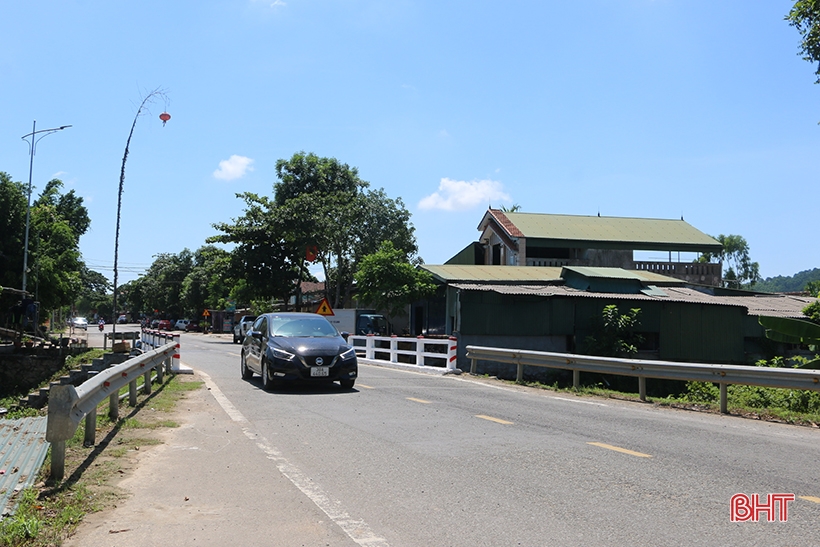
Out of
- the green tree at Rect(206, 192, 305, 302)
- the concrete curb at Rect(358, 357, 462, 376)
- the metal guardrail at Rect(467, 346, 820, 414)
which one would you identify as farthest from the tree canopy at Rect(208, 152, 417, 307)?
the metal guardrail at Rect(467, 346, 820, 414)

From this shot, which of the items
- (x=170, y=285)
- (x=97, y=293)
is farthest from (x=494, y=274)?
(x=97, y=293)

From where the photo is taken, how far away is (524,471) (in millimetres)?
7156

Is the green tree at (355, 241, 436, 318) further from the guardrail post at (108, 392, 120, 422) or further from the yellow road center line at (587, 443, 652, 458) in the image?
the yellow road center line at (587, 443, 652, 458)

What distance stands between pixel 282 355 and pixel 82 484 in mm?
7793

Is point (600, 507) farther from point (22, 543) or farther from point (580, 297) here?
point (580, 297)

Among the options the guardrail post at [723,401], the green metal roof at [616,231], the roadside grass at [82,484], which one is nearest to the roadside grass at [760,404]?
the guardrail post at [723,401]

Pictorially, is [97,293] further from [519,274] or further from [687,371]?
[687,371]

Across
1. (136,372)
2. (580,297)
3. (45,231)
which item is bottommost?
(136,372)

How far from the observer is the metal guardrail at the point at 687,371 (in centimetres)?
1168

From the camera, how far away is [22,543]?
4.90 m

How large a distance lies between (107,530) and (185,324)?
95338 mm

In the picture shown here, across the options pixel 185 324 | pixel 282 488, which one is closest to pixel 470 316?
pixel 282 488

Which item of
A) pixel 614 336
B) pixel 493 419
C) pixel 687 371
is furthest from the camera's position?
pixel 614 336

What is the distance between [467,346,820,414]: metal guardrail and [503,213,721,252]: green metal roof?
76.1 ft
